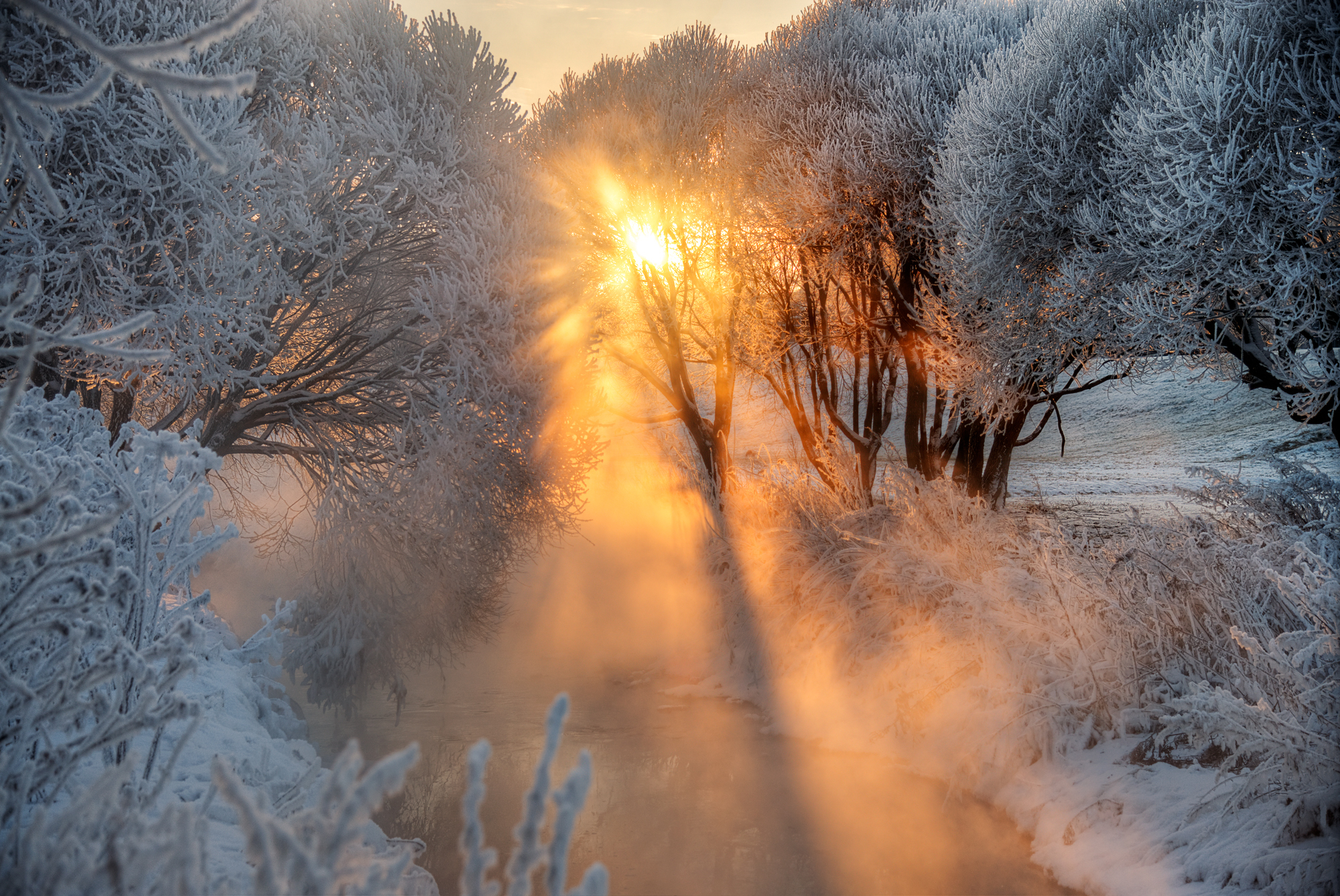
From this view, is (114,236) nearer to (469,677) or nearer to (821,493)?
(469,677)

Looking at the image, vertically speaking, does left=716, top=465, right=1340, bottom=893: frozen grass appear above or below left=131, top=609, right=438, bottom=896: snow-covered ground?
below

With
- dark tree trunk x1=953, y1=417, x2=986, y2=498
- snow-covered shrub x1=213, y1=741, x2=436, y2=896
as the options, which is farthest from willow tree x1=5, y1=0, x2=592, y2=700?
snow-covered shrub x1=213, y1=741, x2=436, y2=896

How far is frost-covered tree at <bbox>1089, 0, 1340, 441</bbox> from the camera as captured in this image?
22.4 feet

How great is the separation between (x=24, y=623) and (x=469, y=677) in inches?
398

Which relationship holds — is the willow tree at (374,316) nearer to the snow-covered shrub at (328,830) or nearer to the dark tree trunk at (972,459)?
the dark tree trunk at (972,459)

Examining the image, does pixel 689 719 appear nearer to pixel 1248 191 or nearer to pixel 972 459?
Answer: pixel 972 459

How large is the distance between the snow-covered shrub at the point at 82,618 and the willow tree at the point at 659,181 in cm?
907

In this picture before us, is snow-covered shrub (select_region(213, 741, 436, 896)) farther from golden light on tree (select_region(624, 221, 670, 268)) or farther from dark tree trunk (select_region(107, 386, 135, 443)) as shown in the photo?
golden light on tree (select_region(624, 221, 670, 268))

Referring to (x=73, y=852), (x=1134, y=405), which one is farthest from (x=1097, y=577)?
(x=1134, y=405)

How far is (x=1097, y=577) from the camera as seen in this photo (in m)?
7.53

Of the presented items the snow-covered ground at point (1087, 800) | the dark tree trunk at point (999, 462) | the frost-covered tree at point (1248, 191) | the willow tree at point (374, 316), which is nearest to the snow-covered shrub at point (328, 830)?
the snow-covered ground at point (1087, 800)

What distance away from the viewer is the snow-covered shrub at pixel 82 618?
2.11m

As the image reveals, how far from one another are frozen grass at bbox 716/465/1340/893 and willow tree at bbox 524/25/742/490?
3.93 metres

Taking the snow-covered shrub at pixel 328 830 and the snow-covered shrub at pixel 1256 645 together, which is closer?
the snow-covered shrub at pixel 328 830
